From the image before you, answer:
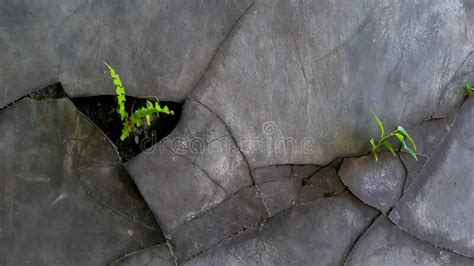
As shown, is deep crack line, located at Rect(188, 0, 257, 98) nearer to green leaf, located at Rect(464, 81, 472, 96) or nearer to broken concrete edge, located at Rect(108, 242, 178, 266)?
broken concrete edge, located at Rect(108, 242, 178, 266)

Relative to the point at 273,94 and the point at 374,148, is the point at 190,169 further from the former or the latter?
the point at 374,148

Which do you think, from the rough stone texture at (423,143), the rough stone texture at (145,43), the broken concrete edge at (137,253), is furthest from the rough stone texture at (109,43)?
the rough stone texture at (423,143)

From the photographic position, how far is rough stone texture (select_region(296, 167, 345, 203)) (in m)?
2.38

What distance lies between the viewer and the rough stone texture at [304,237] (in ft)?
7.66

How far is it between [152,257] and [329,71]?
1.32m

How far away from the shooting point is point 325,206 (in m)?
2.40

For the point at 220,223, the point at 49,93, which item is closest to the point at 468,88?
the point at 220,223

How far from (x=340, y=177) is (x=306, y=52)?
0.68 m

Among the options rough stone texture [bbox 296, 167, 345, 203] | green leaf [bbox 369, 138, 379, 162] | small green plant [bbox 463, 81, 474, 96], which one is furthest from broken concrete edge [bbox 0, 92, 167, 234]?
small green plant [bbox 463, 81, 474, 96]

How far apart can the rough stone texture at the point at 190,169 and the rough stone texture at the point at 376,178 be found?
553 millimetres

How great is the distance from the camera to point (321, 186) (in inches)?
94.2

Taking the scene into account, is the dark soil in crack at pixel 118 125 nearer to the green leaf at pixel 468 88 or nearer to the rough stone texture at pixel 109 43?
the rough stone texture at pixel 109 43

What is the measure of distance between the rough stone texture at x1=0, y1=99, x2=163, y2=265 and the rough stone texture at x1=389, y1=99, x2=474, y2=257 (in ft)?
4.48

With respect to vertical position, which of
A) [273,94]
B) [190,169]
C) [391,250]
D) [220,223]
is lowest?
[391,250]
